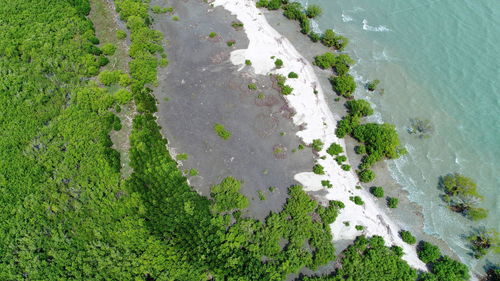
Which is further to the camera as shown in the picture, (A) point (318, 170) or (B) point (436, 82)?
(B) point (436, 82)

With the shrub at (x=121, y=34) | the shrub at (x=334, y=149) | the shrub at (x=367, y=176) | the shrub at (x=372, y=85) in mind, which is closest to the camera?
the shrub at (x=367, y=176)

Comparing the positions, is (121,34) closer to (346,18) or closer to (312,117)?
(312,117)

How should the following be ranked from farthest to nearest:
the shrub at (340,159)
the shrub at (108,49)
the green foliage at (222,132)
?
the shrub at (108,49) < the green foliage at (222,132) < the shrub at (340,159)

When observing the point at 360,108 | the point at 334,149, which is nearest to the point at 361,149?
the point at 334,149

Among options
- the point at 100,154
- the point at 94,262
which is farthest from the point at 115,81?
the point at 94,262

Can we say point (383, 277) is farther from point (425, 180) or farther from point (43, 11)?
point (43, 11)

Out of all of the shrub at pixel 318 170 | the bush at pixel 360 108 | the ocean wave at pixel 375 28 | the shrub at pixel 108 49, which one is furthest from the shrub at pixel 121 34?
the ocean wave at pixel 375 28

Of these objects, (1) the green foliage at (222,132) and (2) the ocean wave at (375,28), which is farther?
(2) the ocean wave at (375,28)

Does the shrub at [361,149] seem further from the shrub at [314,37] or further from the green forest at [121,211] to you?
the shrub at [314,37]
